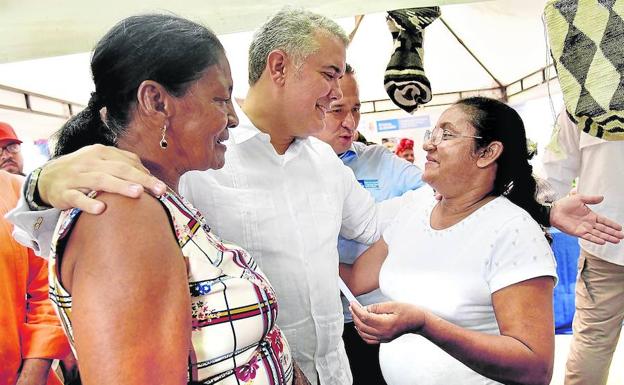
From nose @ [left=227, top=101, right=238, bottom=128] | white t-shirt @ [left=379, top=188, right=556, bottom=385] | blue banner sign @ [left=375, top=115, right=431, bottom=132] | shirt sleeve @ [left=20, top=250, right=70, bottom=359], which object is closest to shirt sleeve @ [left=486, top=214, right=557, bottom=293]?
white t-shirt @ [left=379, top=188, right=556, bottom=385]

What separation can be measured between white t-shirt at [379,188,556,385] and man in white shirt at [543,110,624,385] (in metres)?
1.22

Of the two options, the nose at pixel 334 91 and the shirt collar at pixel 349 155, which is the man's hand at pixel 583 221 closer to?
the nose at pixel 334 91

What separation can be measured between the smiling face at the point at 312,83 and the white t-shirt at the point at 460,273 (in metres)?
0.49

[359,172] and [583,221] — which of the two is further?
[359,172]

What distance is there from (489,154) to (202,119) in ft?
2.84

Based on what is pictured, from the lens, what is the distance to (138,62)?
0.79 meters

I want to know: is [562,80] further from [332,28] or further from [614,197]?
[614,197]

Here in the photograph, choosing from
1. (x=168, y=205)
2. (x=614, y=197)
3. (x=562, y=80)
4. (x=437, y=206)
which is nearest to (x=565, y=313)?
(x=614, y=197)

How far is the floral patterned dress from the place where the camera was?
0.76 meters

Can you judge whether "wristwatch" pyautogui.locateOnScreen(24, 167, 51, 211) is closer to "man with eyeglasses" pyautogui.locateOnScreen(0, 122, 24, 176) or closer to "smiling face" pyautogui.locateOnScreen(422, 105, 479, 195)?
"smiling face" pyautogui.locateOnScreen(422, 105, 479, 195)

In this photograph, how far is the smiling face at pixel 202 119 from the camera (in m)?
0.85

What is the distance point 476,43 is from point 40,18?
20.3 feet

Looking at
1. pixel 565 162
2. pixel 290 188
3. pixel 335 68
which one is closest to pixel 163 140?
pixel 290 188

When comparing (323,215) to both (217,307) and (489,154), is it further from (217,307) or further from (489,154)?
(217,307)
